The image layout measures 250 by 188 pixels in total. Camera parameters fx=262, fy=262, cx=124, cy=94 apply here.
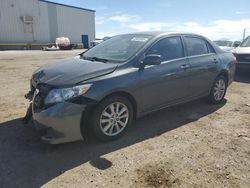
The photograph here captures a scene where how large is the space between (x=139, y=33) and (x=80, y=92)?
81.4 inches

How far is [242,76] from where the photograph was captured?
10266 mm

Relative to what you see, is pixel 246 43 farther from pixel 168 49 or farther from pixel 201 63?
pixel 168 49

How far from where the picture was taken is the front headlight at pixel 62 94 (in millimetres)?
3564

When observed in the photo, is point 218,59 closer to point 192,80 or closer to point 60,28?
point 192,80

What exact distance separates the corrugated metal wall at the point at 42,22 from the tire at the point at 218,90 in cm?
3426

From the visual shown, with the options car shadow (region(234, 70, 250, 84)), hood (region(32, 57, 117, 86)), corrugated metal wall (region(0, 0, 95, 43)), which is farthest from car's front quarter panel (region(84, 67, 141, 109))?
corrugated metal wall (region(0, 0, 95, 43))

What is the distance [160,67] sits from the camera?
179 inches

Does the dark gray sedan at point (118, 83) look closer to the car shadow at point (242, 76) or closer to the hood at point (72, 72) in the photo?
the hood at point (72, 72)

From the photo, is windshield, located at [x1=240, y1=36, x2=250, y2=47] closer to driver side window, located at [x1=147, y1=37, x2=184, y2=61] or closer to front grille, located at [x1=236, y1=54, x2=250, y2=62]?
front grille, located at [x1=236, y1=54, x2=250, y2=62]

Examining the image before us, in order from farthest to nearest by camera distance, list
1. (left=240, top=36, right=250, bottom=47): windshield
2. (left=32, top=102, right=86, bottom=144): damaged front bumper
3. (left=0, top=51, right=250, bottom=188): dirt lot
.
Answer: (left=240, top=36, right=250, bottom=47): windshield, (left=32, top=102, right=86, bottom=144): damaged front bumper, (left=0, top=51, right=250, bottom=188): dirt lot

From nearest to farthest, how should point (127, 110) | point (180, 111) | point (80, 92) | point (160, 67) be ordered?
1. point (80, 92)
2. point (127, 110)
3. point (160, 67)
4. point (180, 111)

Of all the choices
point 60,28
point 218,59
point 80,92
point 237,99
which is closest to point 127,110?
point 80,92

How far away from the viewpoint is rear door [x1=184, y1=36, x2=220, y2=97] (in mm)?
5227

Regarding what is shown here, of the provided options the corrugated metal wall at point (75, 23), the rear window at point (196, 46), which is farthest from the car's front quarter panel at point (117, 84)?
the corrugated metal wall at point (75, 23)
